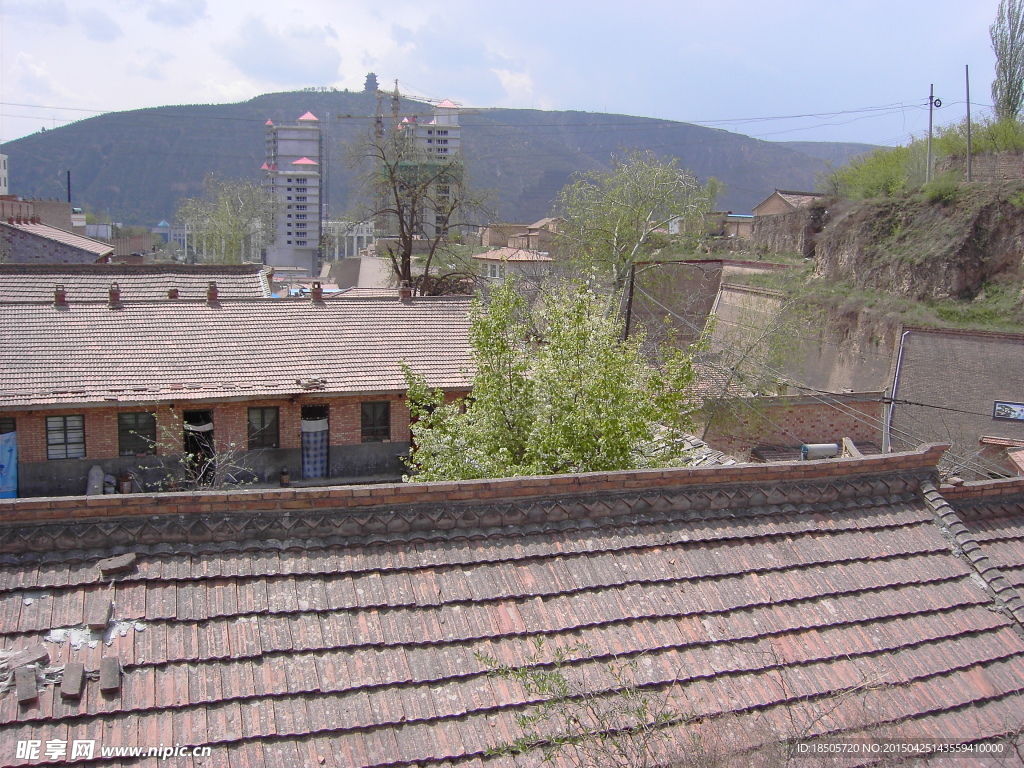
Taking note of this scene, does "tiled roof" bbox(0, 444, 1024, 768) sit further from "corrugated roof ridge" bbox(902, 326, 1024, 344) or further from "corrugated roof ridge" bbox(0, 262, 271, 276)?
"corrugated roof ridge" bbox(0, 262, 271, 276)

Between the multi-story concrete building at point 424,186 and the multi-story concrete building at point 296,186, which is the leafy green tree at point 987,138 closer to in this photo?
the multi-story concrete building at point 424,186

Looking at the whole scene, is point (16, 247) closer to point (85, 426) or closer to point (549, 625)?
point (85, 426)

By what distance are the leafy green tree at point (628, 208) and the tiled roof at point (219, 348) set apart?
9950 mm

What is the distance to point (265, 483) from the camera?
58.1 feet

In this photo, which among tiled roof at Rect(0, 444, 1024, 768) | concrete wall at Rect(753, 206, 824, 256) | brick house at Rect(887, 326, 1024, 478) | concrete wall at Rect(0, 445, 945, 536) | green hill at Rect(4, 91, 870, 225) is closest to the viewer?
tiled roof at Rect(0, 444, 1024, 768)

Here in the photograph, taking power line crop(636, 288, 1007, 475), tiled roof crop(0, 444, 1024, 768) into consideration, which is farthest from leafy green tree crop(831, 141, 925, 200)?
tiled roof crop(0, 444, 1024, 768)

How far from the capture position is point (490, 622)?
534 cm

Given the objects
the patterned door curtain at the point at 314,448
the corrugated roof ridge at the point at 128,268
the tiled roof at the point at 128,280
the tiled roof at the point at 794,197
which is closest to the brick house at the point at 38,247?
the corrugated roof ridge at the point at 128,268

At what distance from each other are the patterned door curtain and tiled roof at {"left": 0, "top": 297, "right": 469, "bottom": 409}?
3.36ft

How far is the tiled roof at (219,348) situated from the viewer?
1648cm

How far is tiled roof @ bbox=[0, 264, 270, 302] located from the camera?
22766 millimetres

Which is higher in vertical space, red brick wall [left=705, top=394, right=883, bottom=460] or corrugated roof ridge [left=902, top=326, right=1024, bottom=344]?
corrugated roof ridge [left=902, top=326, right=1024, bottom=344]

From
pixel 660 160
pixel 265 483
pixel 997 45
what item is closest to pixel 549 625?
pixel 265 483

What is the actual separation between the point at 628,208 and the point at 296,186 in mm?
115078
